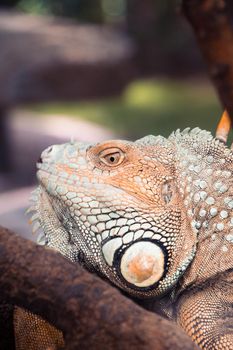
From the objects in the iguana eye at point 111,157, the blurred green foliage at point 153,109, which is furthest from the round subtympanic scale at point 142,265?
the blurred green foliage at point 153,109

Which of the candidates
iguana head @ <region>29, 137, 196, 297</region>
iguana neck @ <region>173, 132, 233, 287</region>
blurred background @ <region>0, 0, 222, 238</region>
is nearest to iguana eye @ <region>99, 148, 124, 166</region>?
iguana head @ <region>29, 137, 196, 297</region>

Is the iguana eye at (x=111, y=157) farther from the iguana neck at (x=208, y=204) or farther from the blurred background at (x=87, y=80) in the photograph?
the blurred background at (x=87, y=80)

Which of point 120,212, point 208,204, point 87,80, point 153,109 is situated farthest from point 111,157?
point 153,109

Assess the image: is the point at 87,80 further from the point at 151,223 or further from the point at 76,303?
the point at 76,303

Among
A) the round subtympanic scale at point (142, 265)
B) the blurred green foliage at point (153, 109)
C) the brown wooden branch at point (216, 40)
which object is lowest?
the blurred green foliage at point (153, 109)

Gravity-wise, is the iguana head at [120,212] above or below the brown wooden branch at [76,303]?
below

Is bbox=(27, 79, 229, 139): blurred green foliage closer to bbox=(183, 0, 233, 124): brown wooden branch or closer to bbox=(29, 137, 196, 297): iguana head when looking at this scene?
bbox=(29, 137, 196, 297): iguana head
